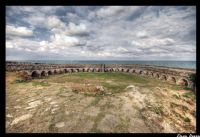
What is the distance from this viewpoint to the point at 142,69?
1820 inches

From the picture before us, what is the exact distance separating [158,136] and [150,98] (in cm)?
875

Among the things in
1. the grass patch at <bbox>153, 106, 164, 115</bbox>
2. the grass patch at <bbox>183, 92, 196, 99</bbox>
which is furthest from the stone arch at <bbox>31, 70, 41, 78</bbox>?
the grass patch at <bbox>183, 92, 196, 99</bbox>

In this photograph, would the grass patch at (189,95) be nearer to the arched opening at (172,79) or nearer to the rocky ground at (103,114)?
the rocky ground at (103,114)

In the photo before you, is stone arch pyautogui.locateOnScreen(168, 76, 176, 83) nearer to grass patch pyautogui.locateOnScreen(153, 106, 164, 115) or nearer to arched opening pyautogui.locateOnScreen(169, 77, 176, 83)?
arched opening pyautogui.locateOnScreen(169, 77, 176, 83)

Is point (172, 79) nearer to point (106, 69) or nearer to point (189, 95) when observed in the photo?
point (189, 95)

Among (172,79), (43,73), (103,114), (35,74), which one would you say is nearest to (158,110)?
(103,114)

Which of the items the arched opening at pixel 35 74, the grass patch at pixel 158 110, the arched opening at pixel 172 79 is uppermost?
the arched opening at pixel 35 74

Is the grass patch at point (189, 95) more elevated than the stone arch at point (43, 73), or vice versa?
the stone arch at point (43, 73)

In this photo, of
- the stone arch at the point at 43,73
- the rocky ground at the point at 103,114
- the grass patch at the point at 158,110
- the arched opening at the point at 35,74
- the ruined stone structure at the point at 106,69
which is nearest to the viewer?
the rocky ground at the point at 103,114

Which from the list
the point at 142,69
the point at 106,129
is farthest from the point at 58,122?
the point at 142,69

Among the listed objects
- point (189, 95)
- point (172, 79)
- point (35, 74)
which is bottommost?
point (172, 79)

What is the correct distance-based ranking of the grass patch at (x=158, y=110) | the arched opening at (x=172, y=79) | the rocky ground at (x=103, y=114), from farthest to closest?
the arched opening at (x=172, y=79) → the grass patch at (x=158, y=110) → the rocky ground at (x=103, y=114)

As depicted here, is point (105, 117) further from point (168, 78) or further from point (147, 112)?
point (168, 78)

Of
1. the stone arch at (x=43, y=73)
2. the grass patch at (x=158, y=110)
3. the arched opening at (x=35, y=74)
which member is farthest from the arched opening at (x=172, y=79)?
the arched opening at (x=35, y=74)
